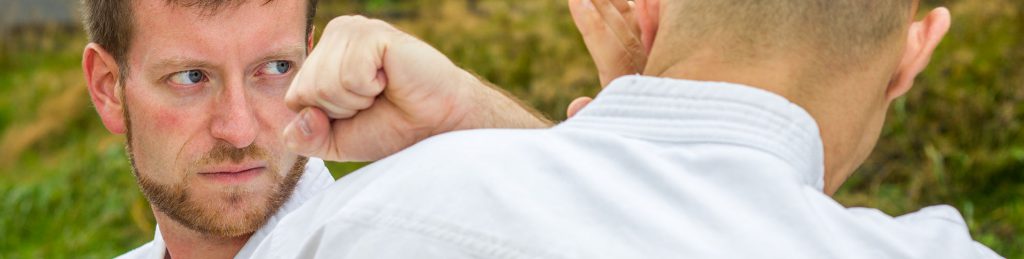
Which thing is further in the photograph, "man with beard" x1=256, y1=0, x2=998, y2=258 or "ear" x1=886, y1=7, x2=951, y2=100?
"ear" x1=886, y1=7, x2=951, y2=100

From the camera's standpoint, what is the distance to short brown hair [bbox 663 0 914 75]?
1679 millimetres

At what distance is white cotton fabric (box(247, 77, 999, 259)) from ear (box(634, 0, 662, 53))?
0.21 meters

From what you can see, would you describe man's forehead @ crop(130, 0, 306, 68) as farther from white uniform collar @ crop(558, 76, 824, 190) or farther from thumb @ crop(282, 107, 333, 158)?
white uniform collar @ crop(558, 76, 824, 190)

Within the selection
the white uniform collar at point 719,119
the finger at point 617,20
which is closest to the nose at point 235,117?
the finger at point 617,20

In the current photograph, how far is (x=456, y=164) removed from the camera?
1578 mm

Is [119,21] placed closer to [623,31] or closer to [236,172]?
[236,172]

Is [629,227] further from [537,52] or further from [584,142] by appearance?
[537,52]

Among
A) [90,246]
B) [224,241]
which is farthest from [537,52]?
[224,241]

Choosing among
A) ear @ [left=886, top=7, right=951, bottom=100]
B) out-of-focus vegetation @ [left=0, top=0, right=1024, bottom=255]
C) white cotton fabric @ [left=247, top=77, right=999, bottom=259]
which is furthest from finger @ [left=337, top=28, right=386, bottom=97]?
out-of-focus vegetation @ [left=0, top=0, right=1024, bottom=255]

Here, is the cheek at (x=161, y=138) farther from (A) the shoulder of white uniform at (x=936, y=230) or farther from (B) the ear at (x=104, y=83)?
(A) the shoulder of white uniform at (x=936, y=230)

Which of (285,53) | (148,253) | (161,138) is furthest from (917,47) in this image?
(148,253)

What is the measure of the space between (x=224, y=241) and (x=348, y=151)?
3.27ft

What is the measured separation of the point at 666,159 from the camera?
1592mm

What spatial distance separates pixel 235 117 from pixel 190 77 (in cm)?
12
